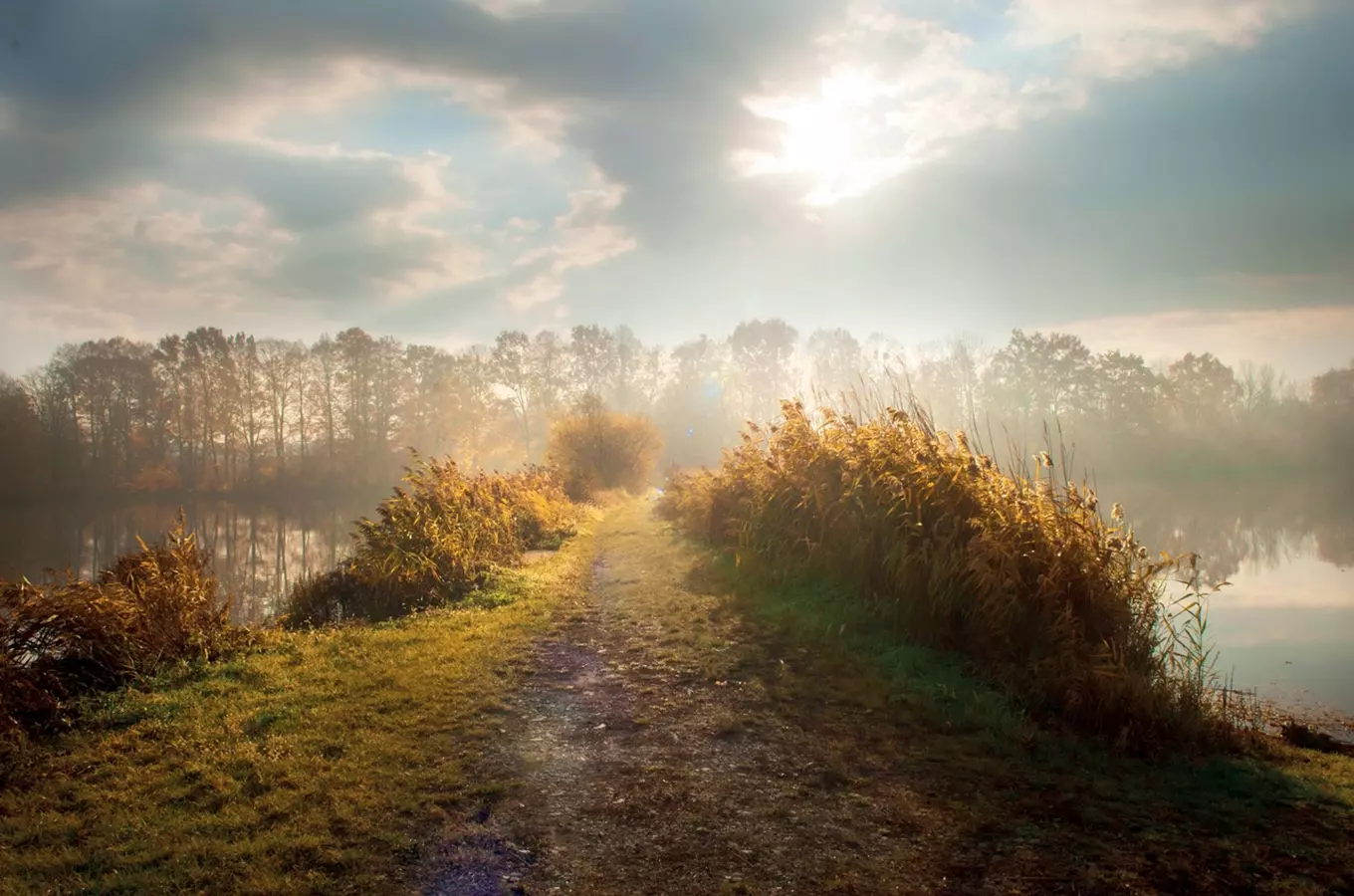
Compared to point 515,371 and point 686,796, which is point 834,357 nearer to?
point 515,371

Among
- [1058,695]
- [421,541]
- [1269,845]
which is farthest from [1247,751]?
[421,541]

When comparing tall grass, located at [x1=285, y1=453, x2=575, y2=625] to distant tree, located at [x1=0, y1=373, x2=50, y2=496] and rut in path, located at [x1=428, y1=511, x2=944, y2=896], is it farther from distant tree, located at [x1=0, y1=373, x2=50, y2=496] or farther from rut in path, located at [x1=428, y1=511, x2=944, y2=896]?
distant tree, located at [x1=0, y1=373, x2=50, y2=496]

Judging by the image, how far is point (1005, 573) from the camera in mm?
6383

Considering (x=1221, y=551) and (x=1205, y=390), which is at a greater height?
(x=1205, y=390)

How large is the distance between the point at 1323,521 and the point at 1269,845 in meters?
31.9

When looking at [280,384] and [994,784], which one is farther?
[280,384]

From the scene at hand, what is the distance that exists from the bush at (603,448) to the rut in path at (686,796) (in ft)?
83.0

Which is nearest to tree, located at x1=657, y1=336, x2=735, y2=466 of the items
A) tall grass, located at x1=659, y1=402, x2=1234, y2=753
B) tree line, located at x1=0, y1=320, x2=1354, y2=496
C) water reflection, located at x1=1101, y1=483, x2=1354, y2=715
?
tree line, located at x1=0, y1=320, x2=1354, y2=496

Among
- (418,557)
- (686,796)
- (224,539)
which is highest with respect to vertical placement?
(418,557)

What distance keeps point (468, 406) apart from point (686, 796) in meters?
60.3

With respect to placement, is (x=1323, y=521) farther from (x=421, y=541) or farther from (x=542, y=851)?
(x=542, y=851)

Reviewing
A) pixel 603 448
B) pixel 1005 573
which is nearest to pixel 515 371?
Result: pixel 603 448

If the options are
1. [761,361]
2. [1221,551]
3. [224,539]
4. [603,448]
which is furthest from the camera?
[761,361]

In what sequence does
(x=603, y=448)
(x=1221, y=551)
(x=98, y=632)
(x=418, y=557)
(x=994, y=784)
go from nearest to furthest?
(x=994, y=784) → (x=98, y=632) → (x=418, y=557) → (x=1221, y=551) → (x=603, y=448)
